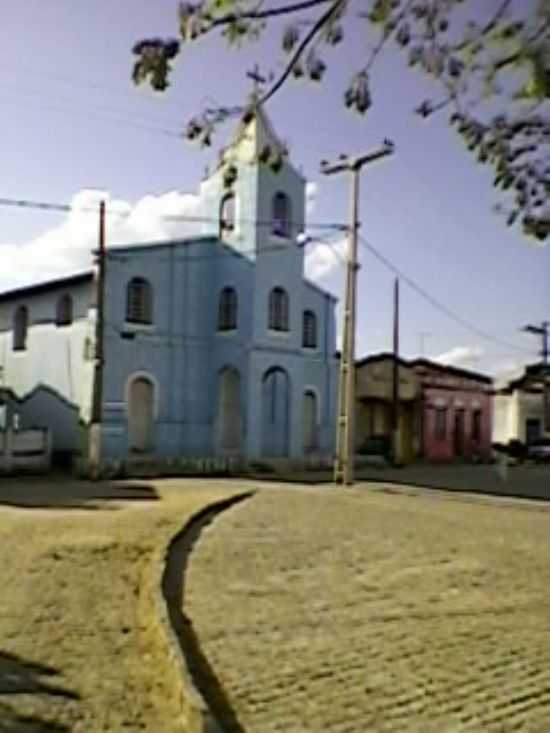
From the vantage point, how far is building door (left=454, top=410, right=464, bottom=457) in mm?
44703

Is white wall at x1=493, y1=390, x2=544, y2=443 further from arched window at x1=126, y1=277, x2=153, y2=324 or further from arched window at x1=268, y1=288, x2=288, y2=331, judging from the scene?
arched window at x1=126, y1=277, x2=153, y2=324

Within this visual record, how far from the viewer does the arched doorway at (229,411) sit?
32562 mm

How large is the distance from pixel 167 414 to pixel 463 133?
24580 millimetres

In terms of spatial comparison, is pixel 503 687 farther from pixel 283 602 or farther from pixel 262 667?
pixel 283 602

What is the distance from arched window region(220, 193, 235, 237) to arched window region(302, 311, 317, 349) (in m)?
4.70

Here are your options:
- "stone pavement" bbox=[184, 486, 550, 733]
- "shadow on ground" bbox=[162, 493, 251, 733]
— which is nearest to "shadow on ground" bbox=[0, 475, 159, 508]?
"stone pavement" bbox=[184, 486, 550, 733]

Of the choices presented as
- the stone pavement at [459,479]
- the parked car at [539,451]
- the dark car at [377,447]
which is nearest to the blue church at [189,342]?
the stone pavement at [459,479]

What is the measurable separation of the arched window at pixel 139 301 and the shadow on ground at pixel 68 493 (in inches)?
268

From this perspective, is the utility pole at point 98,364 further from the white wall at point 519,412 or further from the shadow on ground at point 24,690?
the white wall at point 519,412

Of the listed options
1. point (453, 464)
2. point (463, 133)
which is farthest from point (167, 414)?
point (463, 133)

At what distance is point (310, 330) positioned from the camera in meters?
35.6

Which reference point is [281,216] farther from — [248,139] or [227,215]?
[248,139]

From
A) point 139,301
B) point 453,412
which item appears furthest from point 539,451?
point 139,301

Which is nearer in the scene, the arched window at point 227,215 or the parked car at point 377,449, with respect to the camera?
the arched window at point 227,215
